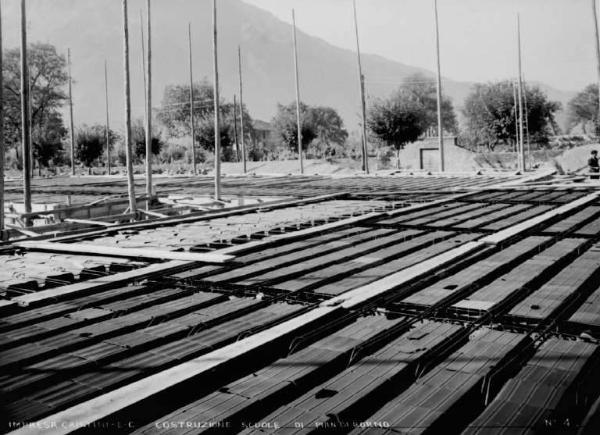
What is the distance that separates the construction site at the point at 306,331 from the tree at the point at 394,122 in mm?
29873

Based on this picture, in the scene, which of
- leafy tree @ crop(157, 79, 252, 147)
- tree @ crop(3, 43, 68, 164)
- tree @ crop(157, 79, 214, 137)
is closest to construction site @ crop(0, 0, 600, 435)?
tree @ crop(3, 43, 68, 164)

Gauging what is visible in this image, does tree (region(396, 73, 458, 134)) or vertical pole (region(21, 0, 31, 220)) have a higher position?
tree (region(396, 73, 458, 134))

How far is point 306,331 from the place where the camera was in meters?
4.44

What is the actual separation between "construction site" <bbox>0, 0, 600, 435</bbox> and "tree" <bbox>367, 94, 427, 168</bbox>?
98.0ft

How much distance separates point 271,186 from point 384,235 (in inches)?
513

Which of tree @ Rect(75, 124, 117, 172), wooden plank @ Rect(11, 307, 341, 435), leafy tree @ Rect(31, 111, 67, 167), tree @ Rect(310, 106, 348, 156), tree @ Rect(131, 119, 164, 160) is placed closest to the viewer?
wooden plank @ Rect(11, 307, 341, 435)

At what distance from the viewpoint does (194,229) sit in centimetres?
995

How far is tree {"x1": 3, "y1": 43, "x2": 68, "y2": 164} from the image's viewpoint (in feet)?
162

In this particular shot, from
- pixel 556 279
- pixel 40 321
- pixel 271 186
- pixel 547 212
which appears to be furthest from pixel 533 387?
pixel 271 186

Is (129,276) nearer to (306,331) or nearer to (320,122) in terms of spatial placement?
(306,331)

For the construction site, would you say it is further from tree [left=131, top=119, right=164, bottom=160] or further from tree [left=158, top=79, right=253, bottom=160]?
tree [left=158, top=79, right=253, bottom=160]

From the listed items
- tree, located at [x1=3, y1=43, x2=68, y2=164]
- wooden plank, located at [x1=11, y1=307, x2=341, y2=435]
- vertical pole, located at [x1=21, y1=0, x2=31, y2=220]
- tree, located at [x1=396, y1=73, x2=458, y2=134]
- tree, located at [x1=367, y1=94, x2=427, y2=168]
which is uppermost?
tree, located at [x1=396, y1=73, x2=458, y2=134]

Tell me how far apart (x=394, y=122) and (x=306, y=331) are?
1394 inches

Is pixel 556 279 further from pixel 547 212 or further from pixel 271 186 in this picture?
pixel 271 186
